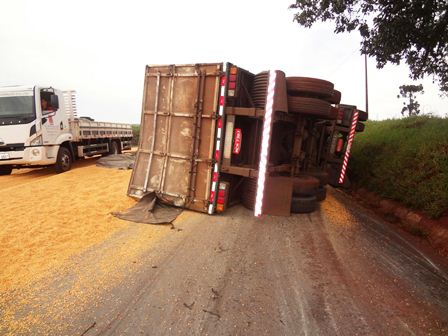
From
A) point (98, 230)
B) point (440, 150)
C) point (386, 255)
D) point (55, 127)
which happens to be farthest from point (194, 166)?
point (55, 127)

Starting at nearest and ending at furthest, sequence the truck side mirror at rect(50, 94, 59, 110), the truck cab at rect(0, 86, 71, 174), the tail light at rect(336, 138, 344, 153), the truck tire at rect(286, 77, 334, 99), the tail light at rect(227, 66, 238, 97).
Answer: the truck tire at rect(286, 77, 334, 99), the tail light at rect(227, 66, 238, 97), the tail light at rect(336, 138, 344, 153), the truck cab at rect(0, 86, 71, 174), the truck side mirror at rect(50, 94, 59, 110)

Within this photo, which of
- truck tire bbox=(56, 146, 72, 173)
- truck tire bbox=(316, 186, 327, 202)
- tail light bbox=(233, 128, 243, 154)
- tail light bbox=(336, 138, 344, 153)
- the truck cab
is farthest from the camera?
truck tire bbox=(56, 146, 72, 173)

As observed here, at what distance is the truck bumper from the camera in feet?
28.5

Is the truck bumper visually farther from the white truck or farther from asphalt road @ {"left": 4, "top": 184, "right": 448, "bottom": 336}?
asphalt road @ {"left": 4, "top": 184, "right": 448, "bottom": 336}

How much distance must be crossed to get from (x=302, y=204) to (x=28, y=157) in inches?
350

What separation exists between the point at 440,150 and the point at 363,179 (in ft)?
8.01

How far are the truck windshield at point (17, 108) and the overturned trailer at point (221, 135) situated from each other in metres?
5.39

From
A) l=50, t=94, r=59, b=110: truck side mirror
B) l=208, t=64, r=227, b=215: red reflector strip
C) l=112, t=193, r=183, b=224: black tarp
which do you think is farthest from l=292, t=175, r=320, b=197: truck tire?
l=50, t=94, r=59, b=110: truck side mirror

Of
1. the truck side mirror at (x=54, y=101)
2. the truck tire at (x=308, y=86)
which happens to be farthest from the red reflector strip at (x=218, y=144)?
the truck side mirror at (x=54, y=101)

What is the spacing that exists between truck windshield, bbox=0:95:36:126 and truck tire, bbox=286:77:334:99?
A: 8.51 metres

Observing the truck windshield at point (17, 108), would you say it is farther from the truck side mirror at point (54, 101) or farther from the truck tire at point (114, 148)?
the truck tire at point (114, 148)

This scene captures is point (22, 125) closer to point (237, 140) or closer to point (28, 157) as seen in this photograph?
point (28, 157)

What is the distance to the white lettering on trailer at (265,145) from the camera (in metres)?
4.20

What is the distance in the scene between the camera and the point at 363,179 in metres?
8.41
